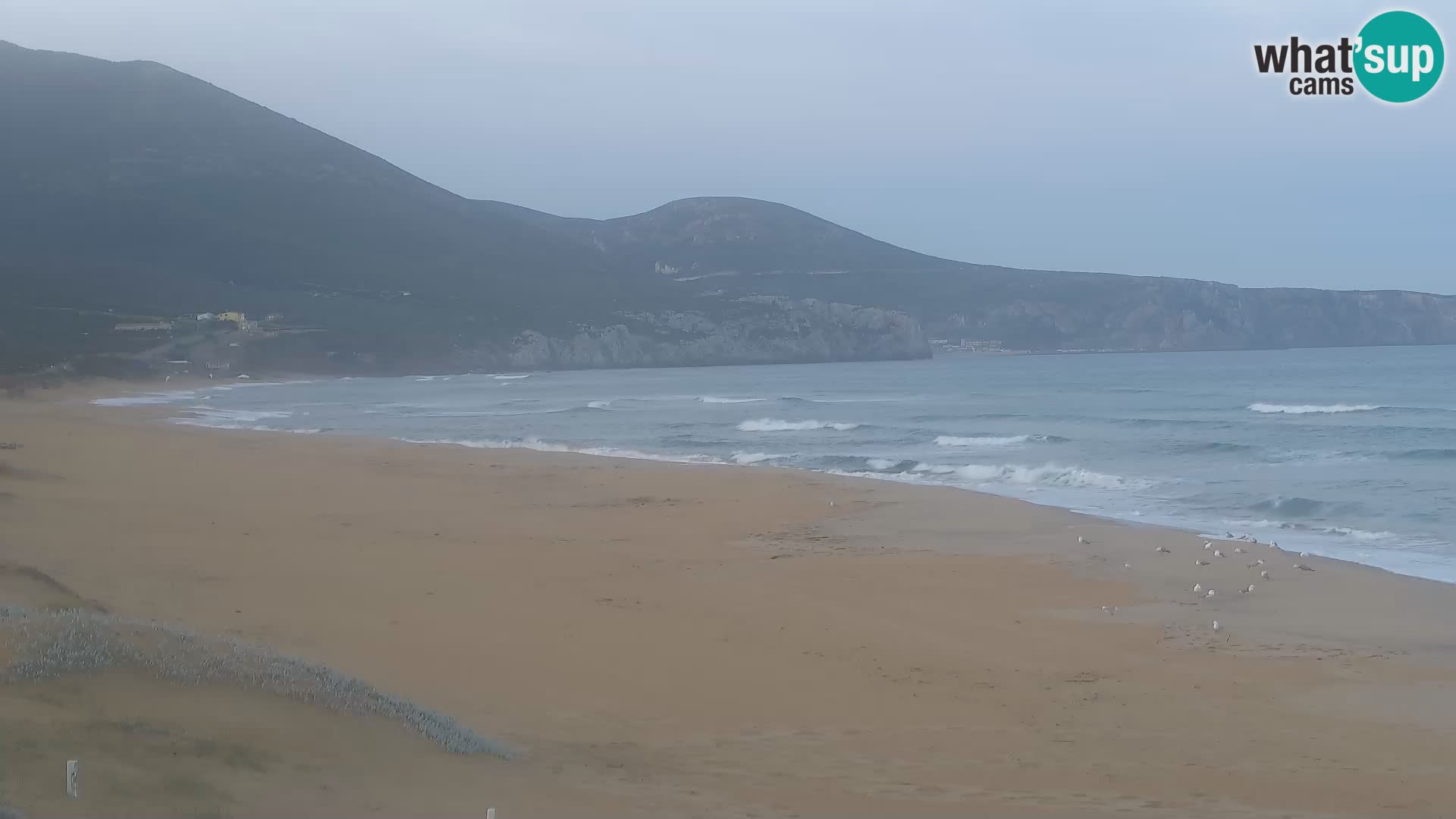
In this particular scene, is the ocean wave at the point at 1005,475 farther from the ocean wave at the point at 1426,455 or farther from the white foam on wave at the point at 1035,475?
the ocean wave at the point at 1426,455

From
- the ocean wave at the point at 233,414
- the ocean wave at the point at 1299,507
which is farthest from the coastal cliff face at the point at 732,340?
the ocean wave at the point at 1299,507

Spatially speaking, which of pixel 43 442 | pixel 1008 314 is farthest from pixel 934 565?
pixel 1008 314

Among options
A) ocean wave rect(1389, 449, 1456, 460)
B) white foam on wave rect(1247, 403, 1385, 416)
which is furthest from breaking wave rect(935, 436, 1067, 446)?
white foam on wave rect(1247, 403, 1385, 416)

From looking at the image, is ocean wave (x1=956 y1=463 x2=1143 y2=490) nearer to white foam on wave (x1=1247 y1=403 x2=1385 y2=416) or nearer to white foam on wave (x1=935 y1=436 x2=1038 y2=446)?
white foam on wave (x1=935 y1=436 x2=1038 y2=446)

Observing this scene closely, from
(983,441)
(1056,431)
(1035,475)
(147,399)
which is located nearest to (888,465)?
(1035,475)

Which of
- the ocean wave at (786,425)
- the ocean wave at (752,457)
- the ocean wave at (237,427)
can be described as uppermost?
the ocean wave at (237,427)

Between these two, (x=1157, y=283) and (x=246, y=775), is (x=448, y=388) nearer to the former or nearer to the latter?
(x=246, y=775)
